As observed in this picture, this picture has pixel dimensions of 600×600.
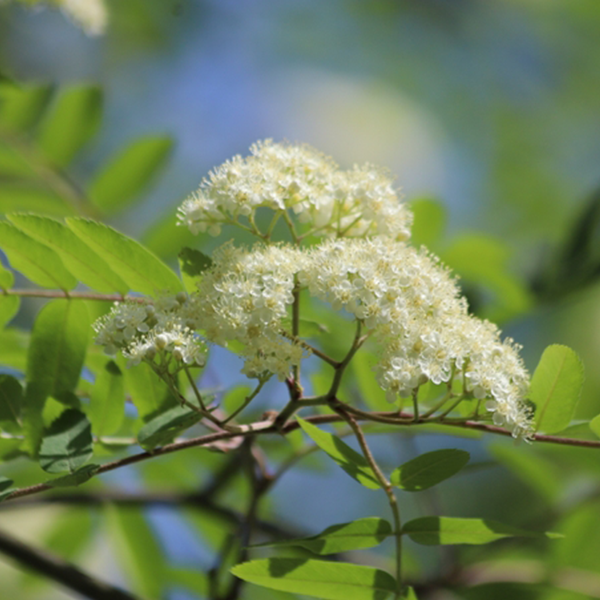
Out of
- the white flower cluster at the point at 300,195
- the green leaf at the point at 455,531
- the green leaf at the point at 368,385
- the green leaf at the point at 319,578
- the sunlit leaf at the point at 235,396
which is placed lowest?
the green leaf at the point at 319,578

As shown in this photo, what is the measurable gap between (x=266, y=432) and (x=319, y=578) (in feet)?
0.91

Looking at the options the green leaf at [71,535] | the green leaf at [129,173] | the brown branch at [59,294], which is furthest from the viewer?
the green leaf at [71,535]

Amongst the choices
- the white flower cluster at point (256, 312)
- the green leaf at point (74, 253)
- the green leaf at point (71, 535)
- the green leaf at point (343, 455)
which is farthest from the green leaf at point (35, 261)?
the green leaf at point (71, 535)

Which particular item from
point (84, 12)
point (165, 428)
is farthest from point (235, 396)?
point (84, 12)

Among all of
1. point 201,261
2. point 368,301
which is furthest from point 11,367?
point 368,301

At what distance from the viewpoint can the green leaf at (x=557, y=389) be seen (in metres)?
1.39

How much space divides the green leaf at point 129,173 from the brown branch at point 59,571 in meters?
1.15

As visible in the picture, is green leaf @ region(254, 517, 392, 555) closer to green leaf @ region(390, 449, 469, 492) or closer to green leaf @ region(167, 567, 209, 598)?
green leaf @ region(390, 449, 469, 492)

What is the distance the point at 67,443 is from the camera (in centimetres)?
140

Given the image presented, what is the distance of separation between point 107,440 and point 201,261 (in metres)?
0.43

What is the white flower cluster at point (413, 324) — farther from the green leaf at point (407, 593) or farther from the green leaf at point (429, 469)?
the green leaf at point (407, 593)

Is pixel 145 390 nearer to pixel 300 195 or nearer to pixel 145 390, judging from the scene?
pixel 145 390

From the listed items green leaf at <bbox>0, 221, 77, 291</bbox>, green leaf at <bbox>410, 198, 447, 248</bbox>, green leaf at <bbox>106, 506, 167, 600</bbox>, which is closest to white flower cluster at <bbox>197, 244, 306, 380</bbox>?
green leaf at <bbox>0, 221, 77, 291</bbox>

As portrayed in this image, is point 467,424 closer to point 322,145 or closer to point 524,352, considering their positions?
point 524,352
